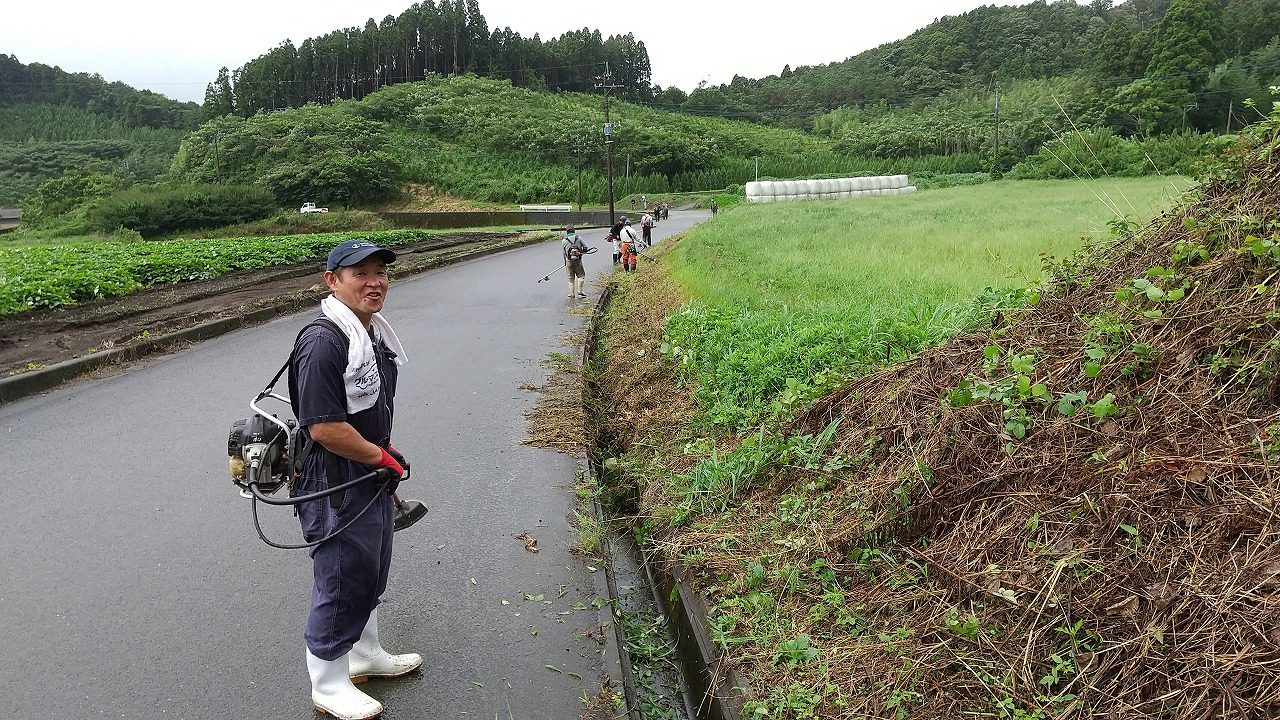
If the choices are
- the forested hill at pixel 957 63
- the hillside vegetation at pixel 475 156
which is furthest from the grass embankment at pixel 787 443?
the forested hill at pixel 957 63

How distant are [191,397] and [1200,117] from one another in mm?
53424

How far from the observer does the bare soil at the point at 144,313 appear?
10609 millimetres

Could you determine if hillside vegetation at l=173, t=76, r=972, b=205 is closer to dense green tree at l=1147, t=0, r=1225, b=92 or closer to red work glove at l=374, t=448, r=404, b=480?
dense green tree at l=1147, t=0, r=1225, b=92

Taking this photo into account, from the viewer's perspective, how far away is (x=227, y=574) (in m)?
4.84

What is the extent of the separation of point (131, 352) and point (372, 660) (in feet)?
28.5

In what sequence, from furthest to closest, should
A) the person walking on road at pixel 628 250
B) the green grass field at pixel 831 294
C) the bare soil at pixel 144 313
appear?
the person walking on road at pixel 628 250 → the bare soil at pixel 144 313 → the green grass field at pixel 831 294

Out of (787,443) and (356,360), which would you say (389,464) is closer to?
(356,360)

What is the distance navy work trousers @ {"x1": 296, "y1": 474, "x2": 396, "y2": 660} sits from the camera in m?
3.36

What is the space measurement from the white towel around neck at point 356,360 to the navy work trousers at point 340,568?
40cm

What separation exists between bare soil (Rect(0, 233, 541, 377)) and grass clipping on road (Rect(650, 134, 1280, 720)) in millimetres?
9487

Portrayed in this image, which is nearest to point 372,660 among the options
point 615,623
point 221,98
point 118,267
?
point 615,623

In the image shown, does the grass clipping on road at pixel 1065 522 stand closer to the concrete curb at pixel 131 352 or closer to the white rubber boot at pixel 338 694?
the white rubber boot at pixel 338 694

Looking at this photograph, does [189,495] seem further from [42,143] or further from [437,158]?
[42,143]

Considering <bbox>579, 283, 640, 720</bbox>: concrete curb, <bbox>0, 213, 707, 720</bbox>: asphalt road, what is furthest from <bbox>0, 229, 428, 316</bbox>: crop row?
<bbox>579, 283, 640, 720</bbox>: concrete curb
